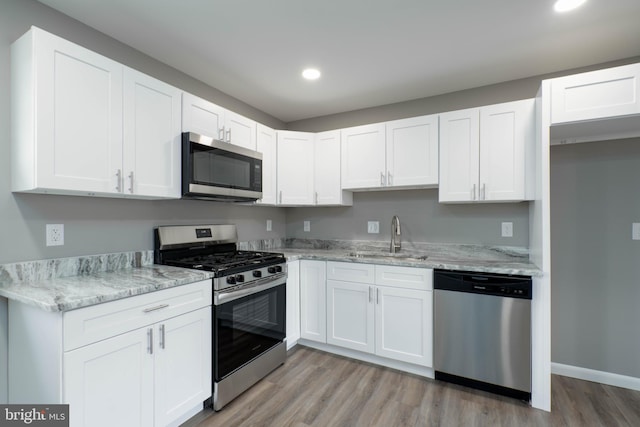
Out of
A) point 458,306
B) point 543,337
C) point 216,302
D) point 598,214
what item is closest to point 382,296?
point 458,306

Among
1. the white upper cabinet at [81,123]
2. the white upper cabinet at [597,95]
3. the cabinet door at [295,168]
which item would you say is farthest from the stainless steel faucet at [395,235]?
the white upper cabinet at [81,123]

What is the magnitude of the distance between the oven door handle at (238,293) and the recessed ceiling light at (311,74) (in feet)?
5.81

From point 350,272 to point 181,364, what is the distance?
1.49 meters

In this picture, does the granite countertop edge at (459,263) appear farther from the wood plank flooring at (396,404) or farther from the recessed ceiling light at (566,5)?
the recessed ceiling light at (566,5)

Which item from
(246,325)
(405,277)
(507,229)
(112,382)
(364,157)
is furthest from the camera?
(364,157)

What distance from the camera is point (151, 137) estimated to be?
1.96 meters

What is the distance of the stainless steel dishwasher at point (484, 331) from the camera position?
81.4 inches

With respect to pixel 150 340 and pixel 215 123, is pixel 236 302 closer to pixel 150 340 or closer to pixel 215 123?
pixel 150 340

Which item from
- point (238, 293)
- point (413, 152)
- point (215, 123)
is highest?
point (215, 123)

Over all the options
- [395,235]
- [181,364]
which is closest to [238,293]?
[181,364]

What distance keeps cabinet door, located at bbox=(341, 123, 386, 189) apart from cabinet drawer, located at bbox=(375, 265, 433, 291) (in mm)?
844

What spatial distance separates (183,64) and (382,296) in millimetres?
2500

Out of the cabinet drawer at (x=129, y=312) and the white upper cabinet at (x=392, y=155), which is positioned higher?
the white upper cabinet at (x=392, y=155)

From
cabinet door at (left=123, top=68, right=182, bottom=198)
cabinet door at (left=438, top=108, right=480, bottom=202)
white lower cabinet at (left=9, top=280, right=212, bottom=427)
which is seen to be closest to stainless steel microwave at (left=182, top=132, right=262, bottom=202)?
cabinet door at (left=123, top=68, right=182, bottom=198)
